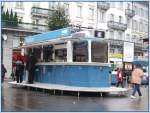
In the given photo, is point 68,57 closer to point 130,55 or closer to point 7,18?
point 130,55

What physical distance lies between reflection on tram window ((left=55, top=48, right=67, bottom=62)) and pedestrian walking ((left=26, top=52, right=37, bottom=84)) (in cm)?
178

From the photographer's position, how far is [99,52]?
19797 mm

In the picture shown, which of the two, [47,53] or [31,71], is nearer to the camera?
[47,53]

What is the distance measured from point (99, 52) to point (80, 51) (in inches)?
36.1

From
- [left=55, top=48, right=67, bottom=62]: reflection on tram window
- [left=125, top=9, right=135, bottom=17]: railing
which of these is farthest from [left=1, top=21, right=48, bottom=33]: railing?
[left=55, top=48, right=67, bottom=62]: reflection on tram window

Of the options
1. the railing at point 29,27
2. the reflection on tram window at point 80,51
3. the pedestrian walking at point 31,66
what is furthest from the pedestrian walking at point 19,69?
the railing at point 29,27

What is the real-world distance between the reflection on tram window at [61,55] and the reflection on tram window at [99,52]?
4.42ft

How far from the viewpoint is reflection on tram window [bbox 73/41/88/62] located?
63.3ft

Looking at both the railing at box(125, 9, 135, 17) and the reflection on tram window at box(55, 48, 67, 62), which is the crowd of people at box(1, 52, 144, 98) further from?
the railing at box(125, 9, 135, 17)

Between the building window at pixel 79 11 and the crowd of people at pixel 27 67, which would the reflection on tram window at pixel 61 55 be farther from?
the building window at pixel 79 11

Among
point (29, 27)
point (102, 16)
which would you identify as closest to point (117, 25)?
point (102, 16)

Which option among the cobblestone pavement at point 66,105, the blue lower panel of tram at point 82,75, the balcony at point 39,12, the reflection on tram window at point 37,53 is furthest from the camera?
the balcony at point 39,12

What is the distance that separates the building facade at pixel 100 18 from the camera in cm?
5175

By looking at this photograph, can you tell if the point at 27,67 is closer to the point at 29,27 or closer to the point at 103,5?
the point at 29,27
